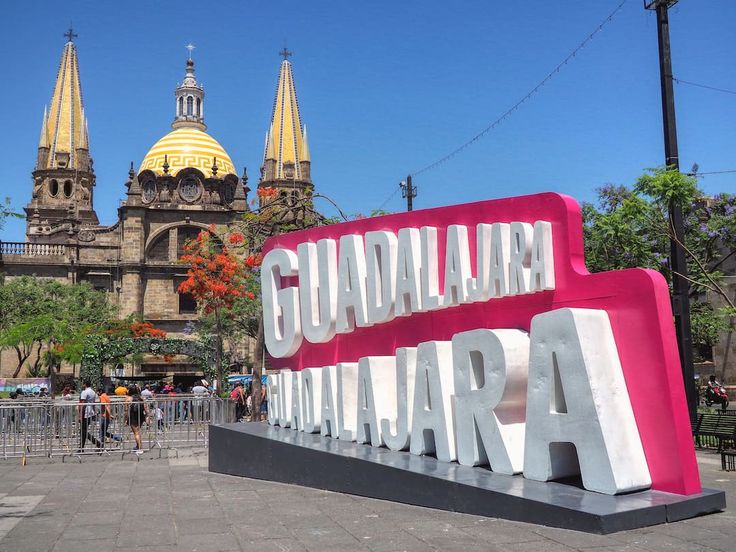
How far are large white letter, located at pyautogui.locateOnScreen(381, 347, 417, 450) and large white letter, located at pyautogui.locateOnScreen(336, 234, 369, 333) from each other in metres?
1.28

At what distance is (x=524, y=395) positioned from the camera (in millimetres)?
9461

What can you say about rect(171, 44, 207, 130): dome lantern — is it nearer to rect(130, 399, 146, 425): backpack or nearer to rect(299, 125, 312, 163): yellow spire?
rect(299, 125, 312, 163): yellow spire

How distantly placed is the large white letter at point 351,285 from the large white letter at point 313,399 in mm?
903

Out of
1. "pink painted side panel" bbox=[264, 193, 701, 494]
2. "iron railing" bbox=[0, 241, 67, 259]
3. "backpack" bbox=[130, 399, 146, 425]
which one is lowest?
"backpack" bbox=[130, 399, 146, 425]

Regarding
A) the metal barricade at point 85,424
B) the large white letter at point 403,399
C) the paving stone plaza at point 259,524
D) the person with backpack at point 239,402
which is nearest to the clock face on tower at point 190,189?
the person with backpack at point 239,402

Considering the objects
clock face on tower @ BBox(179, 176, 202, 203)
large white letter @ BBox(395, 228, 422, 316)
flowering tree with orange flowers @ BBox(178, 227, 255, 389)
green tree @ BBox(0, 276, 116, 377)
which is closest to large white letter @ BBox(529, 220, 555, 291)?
large white letter @ BBox(395, 228, 422, 316)

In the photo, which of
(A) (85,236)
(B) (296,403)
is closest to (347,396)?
(B) (296,403)

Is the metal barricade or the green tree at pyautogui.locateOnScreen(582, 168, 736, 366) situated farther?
the metal barricade

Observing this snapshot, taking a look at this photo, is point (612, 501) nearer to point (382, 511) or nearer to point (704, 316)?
point (382, 511)

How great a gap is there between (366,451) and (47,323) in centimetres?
3238

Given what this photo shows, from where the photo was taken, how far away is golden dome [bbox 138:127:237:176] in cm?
6350

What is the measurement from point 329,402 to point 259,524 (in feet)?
12.8

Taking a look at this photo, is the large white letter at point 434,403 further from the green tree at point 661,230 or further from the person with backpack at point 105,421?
the person with backpack at point 105,421

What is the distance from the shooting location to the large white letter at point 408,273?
443 inches
